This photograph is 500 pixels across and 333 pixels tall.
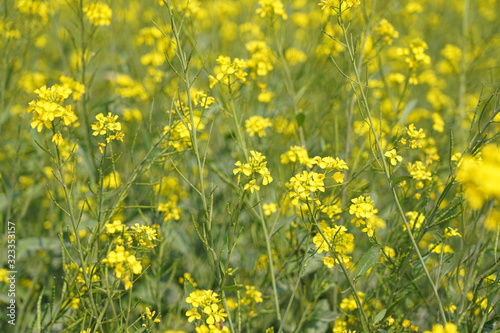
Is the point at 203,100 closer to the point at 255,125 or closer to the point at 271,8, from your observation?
the point at 255,125

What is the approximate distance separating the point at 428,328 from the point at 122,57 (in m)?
2.51

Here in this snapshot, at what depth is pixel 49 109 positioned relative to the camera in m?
1.19

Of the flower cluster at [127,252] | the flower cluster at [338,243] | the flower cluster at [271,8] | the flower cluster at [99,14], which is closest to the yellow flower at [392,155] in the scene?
the flower cluster at [338,243]

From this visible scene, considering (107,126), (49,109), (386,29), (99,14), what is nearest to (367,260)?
(107,126)

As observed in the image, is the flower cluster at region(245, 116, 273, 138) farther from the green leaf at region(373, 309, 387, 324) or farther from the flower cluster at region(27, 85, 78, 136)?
the green leaf at region(373, 309, 387, 324)

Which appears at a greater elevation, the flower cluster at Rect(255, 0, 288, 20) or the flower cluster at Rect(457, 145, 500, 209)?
the flower cluster at Rect(255, 0, 288, 20)

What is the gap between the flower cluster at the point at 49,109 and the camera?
3.91 feet

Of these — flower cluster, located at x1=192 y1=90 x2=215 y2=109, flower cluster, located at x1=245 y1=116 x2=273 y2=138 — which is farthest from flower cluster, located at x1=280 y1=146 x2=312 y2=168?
flower cluster, located at x1=192 y1=90 x2=215 y2=109

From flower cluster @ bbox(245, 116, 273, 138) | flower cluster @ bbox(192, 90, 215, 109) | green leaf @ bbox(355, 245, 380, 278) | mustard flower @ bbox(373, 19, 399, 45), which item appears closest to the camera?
green leaf @ bbox(355, 245, 380, 278)

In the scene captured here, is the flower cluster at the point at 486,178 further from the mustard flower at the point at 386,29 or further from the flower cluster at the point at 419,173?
the mustard flower at the point at 386,29

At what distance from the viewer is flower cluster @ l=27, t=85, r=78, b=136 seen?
1.19m

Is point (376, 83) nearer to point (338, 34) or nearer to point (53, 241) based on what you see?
point (338, 34)

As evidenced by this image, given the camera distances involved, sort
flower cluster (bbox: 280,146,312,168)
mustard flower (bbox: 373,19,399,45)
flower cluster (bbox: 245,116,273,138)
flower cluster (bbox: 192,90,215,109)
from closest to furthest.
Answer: flower cluster (bbox: 192,90,215,109), flower cluster (bbox: 280,146,312,168), flower cluster (bbox: 245,116,273,138), mustard flower (bbox: 373,19,399,45)

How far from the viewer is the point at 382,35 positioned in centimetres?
200
